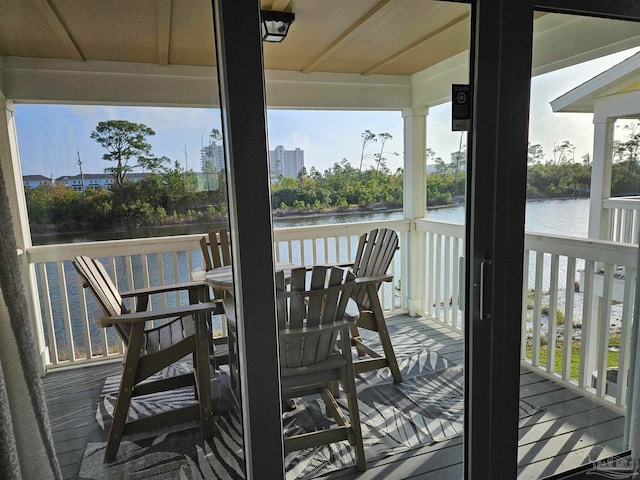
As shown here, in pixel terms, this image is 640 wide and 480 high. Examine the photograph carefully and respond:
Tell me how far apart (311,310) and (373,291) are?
79 centimetres

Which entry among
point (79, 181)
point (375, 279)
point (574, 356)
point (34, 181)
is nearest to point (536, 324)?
point (574, 356)

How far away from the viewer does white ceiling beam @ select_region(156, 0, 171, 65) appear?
119 cm

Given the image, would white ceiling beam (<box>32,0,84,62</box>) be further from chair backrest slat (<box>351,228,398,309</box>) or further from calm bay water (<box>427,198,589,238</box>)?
chair backrest slat (<box>351,228,398,309</box>)

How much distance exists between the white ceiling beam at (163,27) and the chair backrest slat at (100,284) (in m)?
0.67

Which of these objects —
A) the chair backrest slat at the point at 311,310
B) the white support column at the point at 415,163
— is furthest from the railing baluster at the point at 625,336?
the chair backrest slat at the point at 311,310

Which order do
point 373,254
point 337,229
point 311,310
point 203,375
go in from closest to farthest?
point 203,375 < point 311,310 < point 337,229 < point 373,254

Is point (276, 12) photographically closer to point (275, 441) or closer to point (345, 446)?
point (275, 441)

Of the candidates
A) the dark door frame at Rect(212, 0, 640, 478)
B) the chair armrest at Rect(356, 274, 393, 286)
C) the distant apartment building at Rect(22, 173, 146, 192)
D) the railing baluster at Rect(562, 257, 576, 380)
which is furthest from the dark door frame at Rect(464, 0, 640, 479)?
the distant apartment building at Rect(22, 173, 146, 192)

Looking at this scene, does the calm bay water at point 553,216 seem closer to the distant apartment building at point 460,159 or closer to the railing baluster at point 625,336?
the distant apartment building at point 460,159

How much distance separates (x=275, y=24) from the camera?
4.71 ft

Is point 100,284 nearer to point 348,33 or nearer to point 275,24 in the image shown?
point 275,24

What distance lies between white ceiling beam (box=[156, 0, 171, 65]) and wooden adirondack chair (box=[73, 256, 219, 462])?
0.74 meters

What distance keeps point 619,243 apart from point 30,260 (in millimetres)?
2399

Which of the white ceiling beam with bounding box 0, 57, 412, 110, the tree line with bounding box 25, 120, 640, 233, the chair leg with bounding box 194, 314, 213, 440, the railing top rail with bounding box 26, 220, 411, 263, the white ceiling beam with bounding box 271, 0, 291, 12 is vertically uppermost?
the white ceiling beam with bounding box 271, 0, 291, 12
